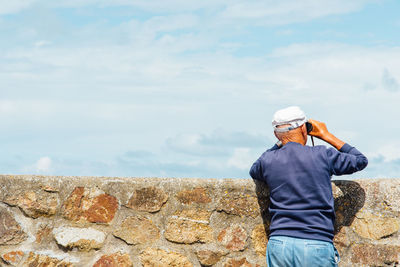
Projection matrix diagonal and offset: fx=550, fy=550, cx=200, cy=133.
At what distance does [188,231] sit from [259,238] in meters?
0.51

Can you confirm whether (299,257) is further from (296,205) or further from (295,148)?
(295,148)

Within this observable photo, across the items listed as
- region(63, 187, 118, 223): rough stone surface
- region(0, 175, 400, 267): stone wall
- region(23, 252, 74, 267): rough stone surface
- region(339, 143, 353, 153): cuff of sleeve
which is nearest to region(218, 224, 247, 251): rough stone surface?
region(0, 175, 400, 267): stone wall

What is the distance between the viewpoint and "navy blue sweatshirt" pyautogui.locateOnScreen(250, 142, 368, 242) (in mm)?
3328

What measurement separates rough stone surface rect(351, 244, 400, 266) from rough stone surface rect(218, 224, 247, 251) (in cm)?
78

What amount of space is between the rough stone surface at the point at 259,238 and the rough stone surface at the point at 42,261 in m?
1.37

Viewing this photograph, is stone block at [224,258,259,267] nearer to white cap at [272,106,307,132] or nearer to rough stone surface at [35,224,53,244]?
white cap at [272,106,307,132]

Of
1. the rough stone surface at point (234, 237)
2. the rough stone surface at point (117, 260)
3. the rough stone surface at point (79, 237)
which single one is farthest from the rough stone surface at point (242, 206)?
the rough stone surface at point (79, 237)

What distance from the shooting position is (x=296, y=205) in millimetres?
3354

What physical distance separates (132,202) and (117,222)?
0.61 feet

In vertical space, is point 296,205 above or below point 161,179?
below

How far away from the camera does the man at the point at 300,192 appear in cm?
330

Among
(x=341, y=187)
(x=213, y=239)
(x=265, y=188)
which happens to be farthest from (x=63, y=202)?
(x=341, y=187)

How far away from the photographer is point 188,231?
3955mm

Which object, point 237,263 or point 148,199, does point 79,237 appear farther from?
point 237,263
